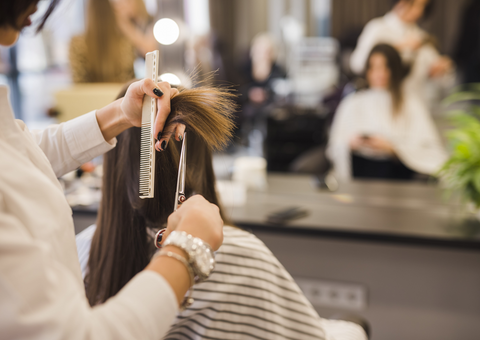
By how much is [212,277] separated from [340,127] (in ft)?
4.15

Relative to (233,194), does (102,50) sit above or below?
above

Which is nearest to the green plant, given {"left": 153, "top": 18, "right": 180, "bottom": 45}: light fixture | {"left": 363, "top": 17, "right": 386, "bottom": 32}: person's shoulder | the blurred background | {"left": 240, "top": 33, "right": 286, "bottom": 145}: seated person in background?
the blurred background

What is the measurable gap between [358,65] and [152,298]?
165 cm

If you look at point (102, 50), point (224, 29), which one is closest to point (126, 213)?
point (102, 50)

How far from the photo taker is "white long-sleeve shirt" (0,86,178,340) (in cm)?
33

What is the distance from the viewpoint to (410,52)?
5.44ft

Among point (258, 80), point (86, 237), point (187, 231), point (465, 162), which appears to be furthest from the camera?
point (258, 80)

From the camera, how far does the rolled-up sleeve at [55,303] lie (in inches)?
12.8

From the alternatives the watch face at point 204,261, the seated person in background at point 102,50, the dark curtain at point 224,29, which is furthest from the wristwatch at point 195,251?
the dark curtain at point 224,29

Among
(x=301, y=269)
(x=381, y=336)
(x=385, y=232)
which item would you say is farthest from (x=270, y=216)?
(x=381, y=336)

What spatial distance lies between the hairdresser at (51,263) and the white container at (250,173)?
131 cm

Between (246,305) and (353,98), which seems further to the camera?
(353,98)

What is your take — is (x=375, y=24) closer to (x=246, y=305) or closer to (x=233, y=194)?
(x=233, y=194)

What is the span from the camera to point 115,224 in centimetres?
74
